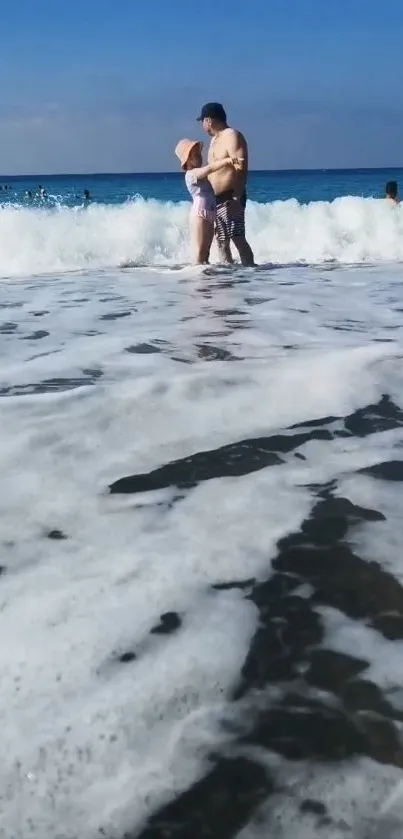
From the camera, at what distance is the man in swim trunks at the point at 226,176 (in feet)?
24.3

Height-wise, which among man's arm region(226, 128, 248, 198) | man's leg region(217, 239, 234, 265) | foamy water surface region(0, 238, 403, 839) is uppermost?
man's arm region(226, 128, 248, 198)

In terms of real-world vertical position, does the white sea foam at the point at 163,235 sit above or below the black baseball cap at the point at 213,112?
below

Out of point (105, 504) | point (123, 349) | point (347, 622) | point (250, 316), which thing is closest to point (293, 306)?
point (250, 316)

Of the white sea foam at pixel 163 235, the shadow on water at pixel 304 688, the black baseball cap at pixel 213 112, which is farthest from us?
the white sea foam at pixel 163 235

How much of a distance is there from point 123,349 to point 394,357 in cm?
130

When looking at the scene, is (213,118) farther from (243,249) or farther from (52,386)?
(52,386)

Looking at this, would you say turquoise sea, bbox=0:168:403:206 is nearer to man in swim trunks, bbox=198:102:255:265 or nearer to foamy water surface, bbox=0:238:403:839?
man in swim trunks, bbox=198:102:255:265

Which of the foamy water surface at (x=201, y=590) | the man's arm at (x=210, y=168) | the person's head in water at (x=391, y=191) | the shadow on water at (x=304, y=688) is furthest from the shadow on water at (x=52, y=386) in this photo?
the person's head in water at (x=391, y=191)

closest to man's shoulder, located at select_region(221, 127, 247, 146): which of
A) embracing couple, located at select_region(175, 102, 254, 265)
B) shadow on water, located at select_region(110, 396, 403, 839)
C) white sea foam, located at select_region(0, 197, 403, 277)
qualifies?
embracing couple, located at select_region(175, 102, 254, 265)

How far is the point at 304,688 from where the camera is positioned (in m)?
1.40

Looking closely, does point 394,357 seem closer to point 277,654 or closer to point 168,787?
point 277,654

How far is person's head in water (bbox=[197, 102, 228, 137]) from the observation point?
739 cm

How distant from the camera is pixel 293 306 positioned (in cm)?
571

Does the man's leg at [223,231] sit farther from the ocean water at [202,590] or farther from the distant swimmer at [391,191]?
the distant swimmer at [391,191]
